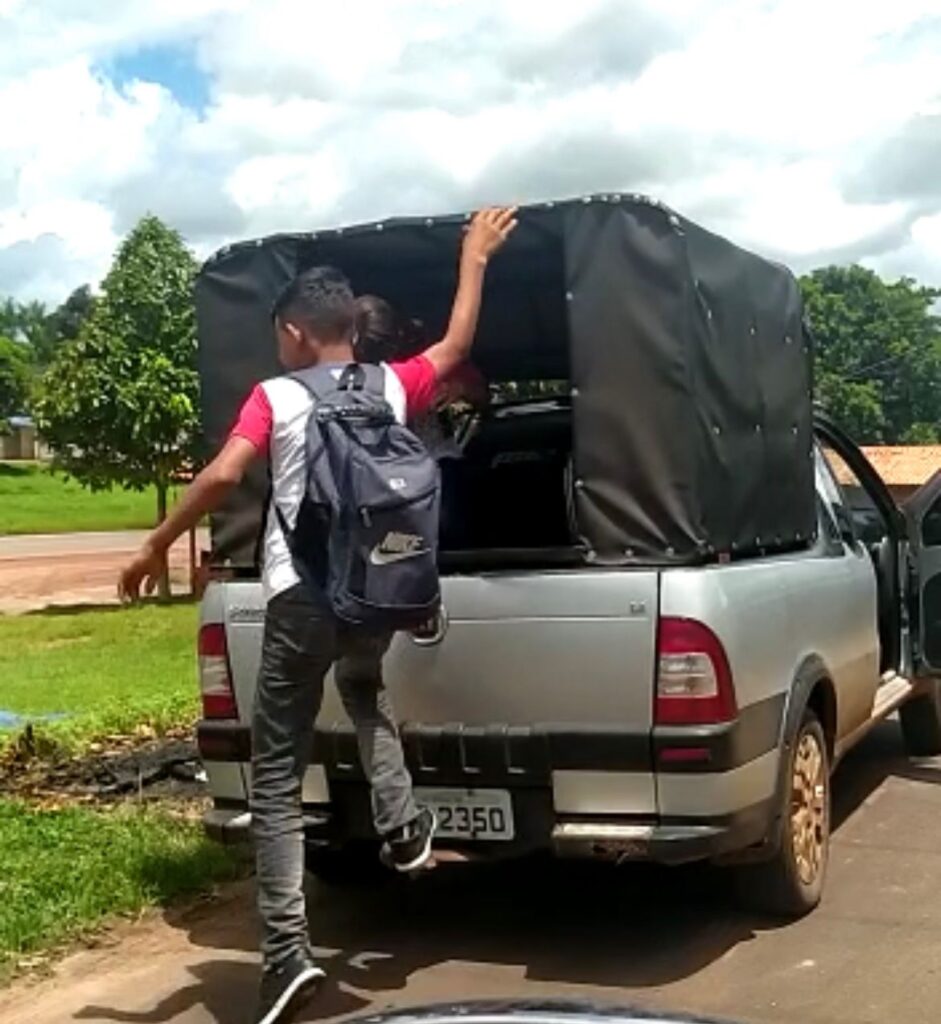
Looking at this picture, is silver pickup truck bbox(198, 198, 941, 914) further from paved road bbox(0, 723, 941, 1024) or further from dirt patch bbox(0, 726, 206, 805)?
dirt patch bbox(0, 726, 206, 805)

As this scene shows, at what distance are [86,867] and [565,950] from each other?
6.31 feet

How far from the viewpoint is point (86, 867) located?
6281 millimetres

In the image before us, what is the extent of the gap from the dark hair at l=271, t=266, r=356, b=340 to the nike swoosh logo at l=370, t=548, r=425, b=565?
2.40 feet

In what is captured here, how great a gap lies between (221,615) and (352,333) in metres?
1.14

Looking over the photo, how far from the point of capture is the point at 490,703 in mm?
5133

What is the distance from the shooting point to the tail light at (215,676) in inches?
218

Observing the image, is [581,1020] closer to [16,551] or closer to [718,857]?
[718,857]

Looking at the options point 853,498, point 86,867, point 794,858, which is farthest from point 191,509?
point 853,498

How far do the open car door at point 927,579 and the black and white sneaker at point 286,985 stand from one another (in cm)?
393

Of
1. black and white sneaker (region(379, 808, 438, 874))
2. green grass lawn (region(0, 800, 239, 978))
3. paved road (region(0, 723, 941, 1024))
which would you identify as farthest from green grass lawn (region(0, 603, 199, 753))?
black and white sneaker (region(379, 808, 438, 874))

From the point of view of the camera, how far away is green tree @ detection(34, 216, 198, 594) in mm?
24031

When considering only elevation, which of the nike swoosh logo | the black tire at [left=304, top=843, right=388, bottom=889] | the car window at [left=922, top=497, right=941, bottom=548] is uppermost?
the nike swoosh logo

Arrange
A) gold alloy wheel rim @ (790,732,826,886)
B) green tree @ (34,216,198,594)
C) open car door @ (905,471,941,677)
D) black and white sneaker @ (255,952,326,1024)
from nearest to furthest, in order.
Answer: black and white sneaker @ (255,952,326,1024), gold alloy wheel rim @ (790,732,826,886), open car door @ (905,471,941,677), green tree @ (34,216,198,594)

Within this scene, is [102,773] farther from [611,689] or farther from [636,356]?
[636,356]
